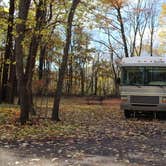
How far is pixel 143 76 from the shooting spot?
2073cm

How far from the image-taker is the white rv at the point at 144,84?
20.4 m

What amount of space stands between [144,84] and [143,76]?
40cm

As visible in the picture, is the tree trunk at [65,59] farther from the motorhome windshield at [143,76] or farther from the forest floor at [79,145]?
the motorhome windshield at [143,76]

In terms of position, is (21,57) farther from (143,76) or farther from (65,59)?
(143,76)

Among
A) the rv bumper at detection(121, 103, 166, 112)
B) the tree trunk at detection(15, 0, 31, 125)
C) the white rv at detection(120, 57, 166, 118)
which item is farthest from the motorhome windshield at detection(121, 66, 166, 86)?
the tree trunk at detection(15, 0, 31, 125)

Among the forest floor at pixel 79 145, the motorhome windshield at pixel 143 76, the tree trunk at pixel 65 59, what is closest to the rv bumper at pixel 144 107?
the motorhome windshield at pixel 143 76

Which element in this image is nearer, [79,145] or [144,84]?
[79,145]

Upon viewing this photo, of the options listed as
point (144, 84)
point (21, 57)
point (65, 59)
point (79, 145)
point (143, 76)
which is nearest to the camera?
point (79, 145)

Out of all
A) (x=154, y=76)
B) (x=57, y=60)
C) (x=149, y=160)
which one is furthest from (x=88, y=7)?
(x=57, y=60)

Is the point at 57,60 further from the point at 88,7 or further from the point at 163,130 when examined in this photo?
the point at 163,130

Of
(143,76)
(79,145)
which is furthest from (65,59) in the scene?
(79,145)

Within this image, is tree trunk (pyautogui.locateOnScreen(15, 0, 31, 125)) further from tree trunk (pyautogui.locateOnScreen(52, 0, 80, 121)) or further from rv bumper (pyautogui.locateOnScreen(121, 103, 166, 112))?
rv bumper (pyautogui.locateOnScreen(121, 103, 166, 112))

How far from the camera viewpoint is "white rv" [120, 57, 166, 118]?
2041 centimetres

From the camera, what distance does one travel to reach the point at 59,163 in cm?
916
